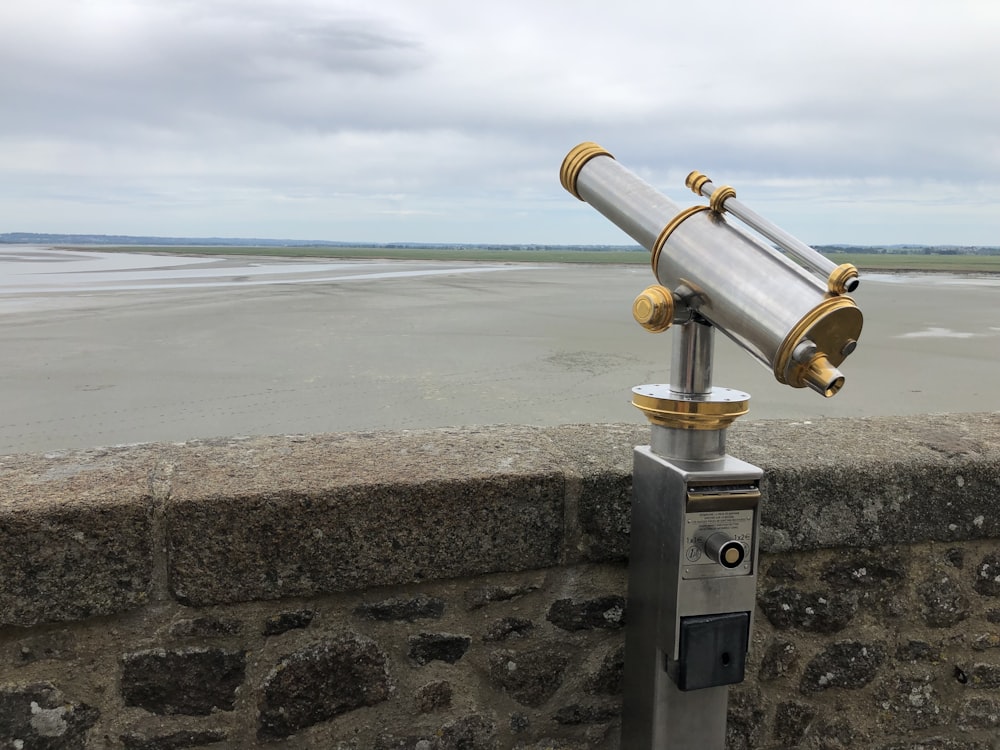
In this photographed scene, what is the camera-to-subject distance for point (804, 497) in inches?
70.1

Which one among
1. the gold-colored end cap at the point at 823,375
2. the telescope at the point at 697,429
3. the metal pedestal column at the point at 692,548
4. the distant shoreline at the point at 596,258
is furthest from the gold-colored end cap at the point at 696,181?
the distant shoreline at the point at 596,258

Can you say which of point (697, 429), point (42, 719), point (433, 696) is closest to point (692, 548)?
point (697, 429)

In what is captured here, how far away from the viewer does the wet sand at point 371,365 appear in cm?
848

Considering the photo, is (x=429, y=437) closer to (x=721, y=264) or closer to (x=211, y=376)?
(x=721, y=264)

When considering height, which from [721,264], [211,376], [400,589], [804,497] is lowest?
[211,376]

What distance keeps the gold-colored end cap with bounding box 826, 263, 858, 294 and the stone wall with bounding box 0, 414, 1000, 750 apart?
2.07 ft

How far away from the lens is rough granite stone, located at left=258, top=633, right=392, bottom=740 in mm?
1564

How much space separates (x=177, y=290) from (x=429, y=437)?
2209cm

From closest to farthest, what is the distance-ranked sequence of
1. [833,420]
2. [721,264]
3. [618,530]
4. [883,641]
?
[721,264]
[618,530]
[883,641]
[833,420]

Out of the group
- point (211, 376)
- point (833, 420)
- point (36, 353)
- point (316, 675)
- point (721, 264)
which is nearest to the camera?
point (721, 264)

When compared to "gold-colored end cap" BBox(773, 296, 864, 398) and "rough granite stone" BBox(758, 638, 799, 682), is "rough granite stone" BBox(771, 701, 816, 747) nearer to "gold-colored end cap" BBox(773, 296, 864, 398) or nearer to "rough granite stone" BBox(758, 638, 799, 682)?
"rough granite stone" BBox(758, 638, 799, 682)

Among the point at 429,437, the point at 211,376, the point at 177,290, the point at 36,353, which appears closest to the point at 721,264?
the point at 429,437

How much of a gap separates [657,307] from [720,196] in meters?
0.23

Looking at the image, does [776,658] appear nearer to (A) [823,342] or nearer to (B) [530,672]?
(B) [530,672]
